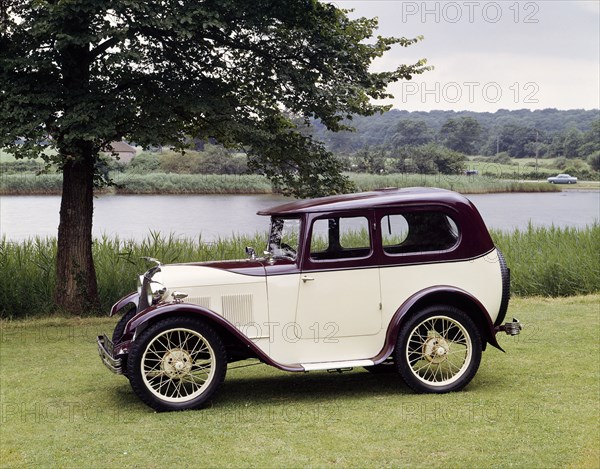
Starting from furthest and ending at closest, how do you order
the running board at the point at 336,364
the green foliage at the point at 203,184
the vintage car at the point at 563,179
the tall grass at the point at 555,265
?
the vintage car at the point at 563,179, the green foliage at the point at 203,184, the tall grass at the point at 555,265, the running board at the point at 336,364

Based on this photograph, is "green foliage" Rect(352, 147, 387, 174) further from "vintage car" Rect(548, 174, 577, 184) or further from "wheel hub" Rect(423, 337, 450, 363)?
"wheel hub" Rect(423, 337, 450, 363)

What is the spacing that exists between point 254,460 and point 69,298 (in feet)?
29.1

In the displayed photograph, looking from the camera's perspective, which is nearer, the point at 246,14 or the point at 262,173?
the point at 246,14

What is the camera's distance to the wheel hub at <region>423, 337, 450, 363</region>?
812 centimetres

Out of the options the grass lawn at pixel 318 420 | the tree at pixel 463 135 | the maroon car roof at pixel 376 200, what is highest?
the tree at pixel 463 135

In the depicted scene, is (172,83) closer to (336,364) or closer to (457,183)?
(336,364)

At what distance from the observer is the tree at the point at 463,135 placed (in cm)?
3944

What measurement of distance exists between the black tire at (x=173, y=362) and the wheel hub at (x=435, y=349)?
1.93 meters

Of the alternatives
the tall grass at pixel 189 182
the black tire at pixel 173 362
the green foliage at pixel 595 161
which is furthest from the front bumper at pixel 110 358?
the green foliage at pixel 595 161

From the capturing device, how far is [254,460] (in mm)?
6375

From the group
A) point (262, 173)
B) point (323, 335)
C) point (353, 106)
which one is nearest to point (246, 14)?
point (353, 106)

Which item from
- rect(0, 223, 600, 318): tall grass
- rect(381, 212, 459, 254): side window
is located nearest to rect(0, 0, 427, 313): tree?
rect(0, 223, 600, 318): tall grass

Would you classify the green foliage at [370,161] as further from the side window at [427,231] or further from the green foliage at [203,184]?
the side window at [427,231]

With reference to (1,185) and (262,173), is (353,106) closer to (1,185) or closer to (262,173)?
(262,173)
